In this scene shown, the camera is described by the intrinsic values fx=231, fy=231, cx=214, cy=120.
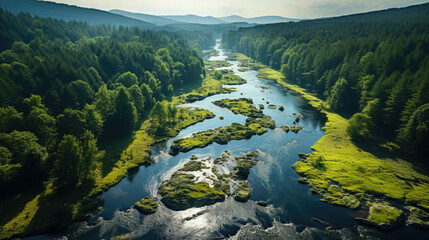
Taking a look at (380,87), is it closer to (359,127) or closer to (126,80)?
(359,127)

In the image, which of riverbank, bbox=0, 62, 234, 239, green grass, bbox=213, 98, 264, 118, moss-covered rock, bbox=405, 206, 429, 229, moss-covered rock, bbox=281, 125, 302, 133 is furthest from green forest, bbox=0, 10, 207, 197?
moss-covered rock, bbox=405, 206, 429, 229

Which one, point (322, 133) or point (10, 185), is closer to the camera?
point (10, 185)

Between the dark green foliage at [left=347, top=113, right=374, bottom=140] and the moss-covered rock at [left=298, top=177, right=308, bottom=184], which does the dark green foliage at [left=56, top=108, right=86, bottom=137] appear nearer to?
the moss-covered rock at [left=298, top=177, right=308, bottom=184]

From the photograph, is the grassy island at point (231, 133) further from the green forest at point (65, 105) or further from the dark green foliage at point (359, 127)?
the dark green foliage at point (359, 127)

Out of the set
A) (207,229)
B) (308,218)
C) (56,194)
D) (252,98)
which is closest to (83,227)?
(56,194)

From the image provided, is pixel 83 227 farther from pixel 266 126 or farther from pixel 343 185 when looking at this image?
pixel 266 126

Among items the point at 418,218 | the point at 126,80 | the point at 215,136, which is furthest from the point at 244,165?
the point at 126,80
